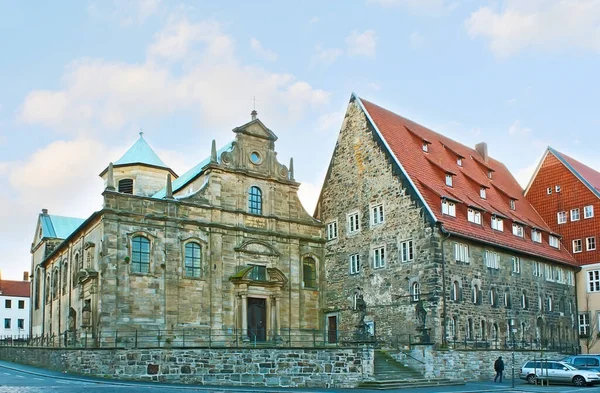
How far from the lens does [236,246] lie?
3994 cm

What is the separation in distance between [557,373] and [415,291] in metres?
8.31

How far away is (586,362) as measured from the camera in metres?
35.7

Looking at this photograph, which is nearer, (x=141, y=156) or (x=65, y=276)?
(x=65, y=276)

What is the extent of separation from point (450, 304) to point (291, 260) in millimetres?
9924

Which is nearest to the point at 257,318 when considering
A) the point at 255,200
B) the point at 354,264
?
the point at 255,200

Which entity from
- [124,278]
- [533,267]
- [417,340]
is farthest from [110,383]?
[533,267]

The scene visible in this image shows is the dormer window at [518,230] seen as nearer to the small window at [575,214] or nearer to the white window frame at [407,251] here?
the small window at [575,214]

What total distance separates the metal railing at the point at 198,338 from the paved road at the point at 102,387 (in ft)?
10.2

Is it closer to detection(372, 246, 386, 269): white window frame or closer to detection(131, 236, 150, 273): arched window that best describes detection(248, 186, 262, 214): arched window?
detection(131, 236, 150, 273): arched window

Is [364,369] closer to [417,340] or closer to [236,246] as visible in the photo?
[417,340]

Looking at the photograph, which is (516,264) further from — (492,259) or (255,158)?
(255,158)

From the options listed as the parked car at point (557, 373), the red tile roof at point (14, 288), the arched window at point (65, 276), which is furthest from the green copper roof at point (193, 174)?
the red tile roof at point (14, 288)

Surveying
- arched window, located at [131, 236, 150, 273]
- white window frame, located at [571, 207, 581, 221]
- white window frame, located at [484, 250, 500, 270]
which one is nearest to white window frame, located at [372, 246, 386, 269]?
Result: white window frame, located at [484, 250, 500, 270]

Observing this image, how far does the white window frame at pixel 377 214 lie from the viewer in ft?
137
